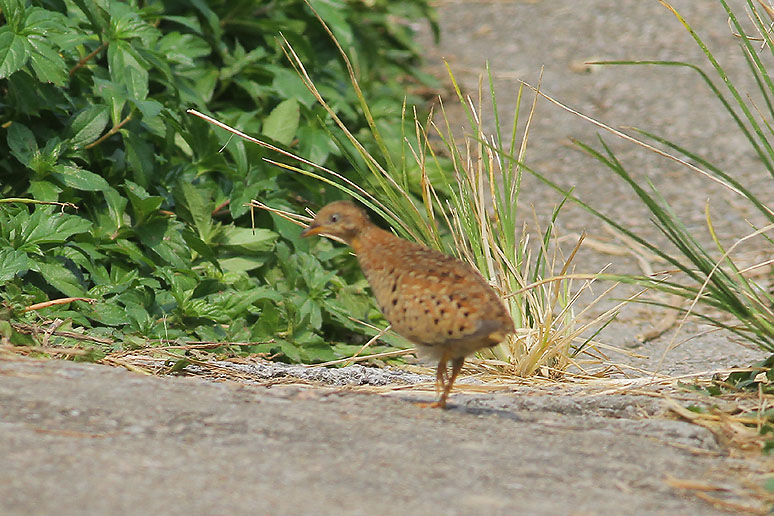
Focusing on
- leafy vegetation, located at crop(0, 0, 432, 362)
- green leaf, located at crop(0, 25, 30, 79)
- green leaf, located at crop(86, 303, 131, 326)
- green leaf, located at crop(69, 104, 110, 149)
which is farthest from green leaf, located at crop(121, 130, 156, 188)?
green leaf, located at crop(86, 303, 131, 326)

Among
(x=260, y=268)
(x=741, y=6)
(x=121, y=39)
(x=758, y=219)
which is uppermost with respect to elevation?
(x=741, y=6)

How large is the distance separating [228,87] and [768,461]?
425 centimetres

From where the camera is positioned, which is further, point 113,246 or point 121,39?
point 121,39

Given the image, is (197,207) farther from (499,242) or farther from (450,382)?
(450,382)

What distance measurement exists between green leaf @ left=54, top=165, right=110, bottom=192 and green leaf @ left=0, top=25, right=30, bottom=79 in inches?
19.6

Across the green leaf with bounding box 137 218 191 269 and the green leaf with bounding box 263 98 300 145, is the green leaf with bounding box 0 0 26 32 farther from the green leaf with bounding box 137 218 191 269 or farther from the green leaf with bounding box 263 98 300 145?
the green leaf with bounding box 263 98 300 145

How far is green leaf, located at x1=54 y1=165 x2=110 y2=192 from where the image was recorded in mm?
4699

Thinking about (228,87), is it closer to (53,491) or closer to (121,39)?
(121,39)

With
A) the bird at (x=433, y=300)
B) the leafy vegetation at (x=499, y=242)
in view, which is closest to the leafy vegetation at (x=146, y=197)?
the leafy vegetation at (x=499, y=242)

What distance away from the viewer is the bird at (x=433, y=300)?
3.36 meters

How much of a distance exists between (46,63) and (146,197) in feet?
2.50

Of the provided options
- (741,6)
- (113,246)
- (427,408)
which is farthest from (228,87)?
(741,6)

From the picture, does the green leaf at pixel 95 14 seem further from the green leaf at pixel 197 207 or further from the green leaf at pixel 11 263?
the green leaf at pixel 11 263

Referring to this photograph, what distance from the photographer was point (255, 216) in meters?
5.47
